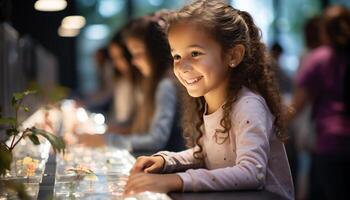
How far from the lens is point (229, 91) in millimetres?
2160

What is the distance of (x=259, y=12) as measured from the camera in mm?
12188

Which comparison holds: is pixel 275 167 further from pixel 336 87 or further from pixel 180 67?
pixel 336 87

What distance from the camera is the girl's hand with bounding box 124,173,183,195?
1800mm

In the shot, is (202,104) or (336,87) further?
(336,87)


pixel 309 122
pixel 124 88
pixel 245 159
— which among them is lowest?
pixel 309 122

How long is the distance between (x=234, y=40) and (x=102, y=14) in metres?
10.8

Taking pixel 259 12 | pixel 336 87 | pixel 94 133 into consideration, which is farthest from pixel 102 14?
pixel 94 133

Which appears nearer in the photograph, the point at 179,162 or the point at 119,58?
the point at 179,162

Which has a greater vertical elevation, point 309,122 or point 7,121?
point 7,121

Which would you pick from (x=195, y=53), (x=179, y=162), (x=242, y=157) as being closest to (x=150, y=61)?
(x=179, y=162)

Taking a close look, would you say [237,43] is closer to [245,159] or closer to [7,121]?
[245,159]

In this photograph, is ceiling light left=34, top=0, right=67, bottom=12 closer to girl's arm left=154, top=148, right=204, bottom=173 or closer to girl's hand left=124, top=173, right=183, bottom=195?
girl's arm left=154, top=148, right=204, bottom=173

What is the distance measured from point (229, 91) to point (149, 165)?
31cm

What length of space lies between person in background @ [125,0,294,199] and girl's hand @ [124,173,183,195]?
0.14 meters
